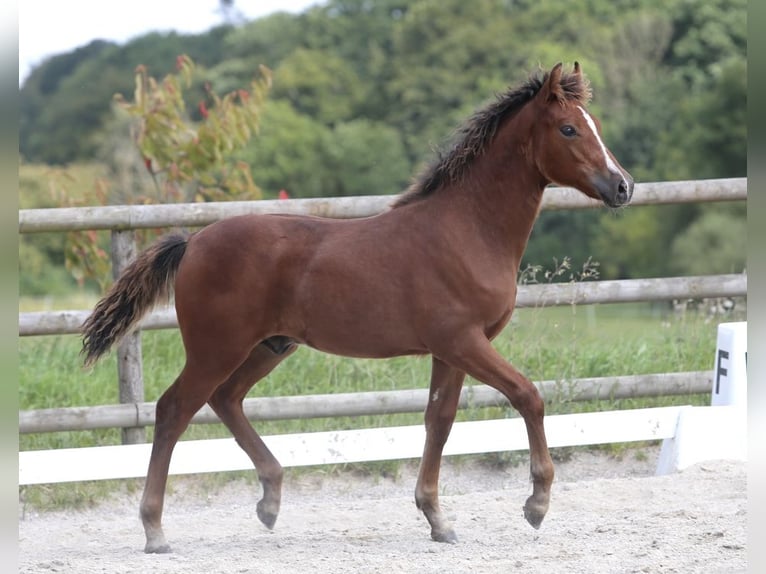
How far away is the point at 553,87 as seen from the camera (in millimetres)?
4125

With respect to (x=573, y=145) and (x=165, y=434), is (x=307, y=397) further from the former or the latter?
(x=573, y=145)

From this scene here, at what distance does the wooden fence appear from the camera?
562cm

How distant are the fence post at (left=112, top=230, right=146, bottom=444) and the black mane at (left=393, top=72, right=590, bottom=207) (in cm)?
200

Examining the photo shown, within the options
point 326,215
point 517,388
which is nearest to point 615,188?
point 517,388

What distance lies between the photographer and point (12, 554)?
1.33 m

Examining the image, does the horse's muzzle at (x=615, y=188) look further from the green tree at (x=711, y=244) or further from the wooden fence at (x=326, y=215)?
the green tree at (x=711, y=244)

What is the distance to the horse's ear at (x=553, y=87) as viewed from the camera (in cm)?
409

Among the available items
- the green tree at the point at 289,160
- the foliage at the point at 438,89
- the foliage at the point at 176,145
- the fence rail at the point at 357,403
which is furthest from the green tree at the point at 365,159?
the fence rail at the point at 357,403

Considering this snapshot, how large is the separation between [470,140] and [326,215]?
67.5 inches

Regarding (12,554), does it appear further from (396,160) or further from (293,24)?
(293,24)

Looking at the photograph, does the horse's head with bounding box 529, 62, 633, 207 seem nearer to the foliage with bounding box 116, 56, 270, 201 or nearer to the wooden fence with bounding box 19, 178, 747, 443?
the wooden fence with bounding box 19, 178, 747, 443

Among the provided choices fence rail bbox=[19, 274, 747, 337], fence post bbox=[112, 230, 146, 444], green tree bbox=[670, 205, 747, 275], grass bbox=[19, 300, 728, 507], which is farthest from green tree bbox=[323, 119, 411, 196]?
fence post bbox=[112, 230, 146, 444]

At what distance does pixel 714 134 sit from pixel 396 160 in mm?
10362

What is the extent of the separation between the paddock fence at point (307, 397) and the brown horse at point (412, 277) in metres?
0.92
